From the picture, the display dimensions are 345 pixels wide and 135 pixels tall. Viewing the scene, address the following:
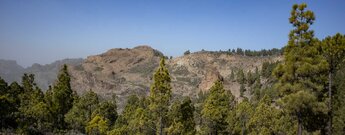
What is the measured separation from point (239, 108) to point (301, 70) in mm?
35639

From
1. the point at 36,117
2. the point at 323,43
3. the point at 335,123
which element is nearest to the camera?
the point at 323,43

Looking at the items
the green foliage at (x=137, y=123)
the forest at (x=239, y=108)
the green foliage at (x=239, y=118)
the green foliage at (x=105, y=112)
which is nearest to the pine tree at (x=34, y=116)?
the forest at (x=239, y=108)

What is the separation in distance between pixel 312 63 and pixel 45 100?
134 feet

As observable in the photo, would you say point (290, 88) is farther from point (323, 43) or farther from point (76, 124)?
point (76, 124)

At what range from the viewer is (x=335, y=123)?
3719cm

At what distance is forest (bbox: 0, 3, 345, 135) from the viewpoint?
20688 mm

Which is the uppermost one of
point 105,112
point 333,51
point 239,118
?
point 333,51

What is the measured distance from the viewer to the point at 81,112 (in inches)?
2361

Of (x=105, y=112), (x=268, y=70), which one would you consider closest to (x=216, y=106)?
(x=105, y=112)

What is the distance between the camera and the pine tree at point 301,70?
2011 centimetres

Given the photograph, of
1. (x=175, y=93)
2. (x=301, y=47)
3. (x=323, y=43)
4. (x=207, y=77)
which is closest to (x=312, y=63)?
(x=301, y=47)

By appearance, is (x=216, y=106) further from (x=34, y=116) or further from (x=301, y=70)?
(x=34, y=116)

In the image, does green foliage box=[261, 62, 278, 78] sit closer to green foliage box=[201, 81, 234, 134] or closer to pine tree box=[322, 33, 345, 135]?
green foliage box=[201, 81, 234, 134]

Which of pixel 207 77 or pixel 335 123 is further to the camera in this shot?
pixel 207 77
